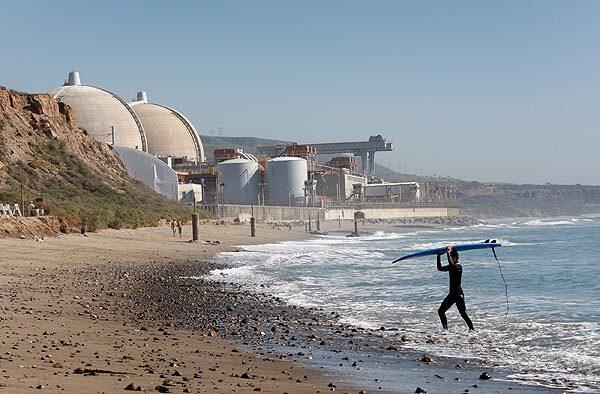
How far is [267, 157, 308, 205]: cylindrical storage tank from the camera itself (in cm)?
10650

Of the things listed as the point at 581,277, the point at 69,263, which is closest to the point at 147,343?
the point at 69,263

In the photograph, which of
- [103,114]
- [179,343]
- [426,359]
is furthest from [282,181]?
[426,359]

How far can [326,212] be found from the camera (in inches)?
4218

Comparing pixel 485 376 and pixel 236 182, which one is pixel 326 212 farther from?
pixel 485 376

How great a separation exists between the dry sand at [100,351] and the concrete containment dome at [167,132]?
88.6m

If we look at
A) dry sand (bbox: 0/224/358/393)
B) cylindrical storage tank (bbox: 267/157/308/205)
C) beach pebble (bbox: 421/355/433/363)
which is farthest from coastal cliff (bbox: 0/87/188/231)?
cylindrical storage tank (bbox: 267/157/308/205)

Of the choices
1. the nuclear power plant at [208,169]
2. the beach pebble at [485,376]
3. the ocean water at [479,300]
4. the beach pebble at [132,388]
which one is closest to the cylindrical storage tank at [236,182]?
the nuclear power plant at [208,169]

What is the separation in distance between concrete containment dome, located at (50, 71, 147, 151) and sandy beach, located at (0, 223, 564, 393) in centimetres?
7480

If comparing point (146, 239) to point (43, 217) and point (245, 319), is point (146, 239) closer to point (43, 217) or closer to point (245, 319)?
point (43, 217)

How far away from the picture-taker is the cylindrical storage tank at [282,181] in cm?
10650

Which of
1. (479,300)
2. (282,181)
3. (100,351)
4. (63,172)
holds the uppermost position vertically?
(282,181)

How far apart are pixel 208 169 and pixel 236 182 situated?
504 cm

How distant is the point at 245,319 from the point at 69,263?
1099 centimetres

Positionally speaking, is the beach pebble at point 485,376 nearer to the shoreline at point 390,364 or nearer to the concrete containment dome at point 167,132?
the shoreline at point 390,364
